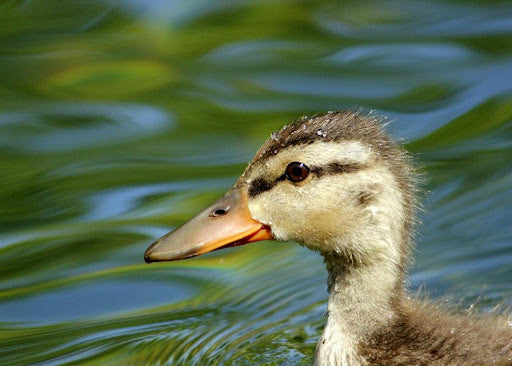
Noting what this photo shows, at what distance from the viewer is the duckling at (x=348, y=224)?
7.39 metres

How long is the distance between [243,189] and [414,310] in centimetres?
124

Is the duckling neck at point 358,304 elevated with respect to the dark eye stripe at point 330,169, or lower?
lower

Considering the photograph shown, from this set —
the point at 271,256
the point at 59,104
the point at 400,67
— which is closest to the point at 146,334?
the point at 271,256

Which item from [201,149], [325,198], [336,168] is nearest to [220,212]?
[325,198]

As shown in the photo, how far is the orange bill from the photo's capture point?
24.5 feet

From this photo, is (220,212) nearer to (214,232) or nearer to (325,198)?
(214,232)

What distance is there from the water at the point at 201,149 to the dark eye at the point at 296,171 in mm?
1381

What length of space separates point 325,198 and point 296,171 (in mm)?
233

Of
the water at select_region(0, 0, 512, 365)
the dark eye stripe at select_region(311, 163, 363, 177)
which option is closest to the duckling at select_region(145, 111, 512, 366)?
the dark eye stripe at select_region(311, 163, 363, 177)

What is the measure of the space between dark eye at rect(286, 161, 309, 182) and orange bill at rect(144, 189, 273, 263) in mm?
337

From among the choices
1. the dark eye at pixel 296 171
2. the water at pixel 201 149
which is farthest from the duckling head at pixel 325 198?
the water at pixel 201 149

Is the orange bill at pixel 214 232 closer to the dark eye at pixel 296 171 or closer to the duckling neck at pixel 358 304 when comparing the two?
the dark eye at pixel 296 171

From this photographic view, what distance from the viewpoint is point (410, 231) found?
7621mm

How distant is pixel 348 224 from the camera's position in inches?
294
